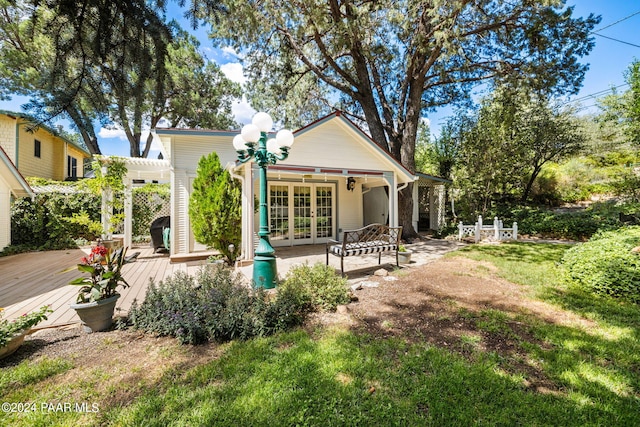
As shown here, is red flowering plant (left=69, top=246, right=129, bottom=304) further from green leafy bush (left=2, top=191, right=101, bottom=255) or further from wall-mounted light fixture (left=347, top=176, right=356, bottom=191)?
wall-mounted light fixture (left=347, top=176, right=356, bottom=191)

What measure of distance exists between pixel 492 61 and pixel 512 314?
445 inches

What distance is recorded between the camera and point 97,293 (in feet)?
11.0

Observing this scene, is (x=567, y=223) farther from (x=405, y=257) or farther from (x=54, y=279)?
(x=54, y=279)

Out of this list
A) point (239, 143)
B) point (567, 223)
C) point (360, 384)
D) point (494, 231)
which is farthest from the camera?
point (567, 223)

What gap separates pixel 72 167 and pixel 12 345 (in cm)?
1993

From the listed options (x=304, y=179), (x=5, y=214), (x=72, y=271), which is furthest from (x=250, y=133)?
(x=5, y=214)

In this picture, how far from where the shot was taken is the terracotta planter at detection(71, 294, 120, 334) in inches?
129

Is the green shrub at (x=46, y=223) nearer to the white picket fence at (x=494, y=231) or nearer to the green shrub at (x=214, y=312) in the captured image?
the green shrub at (x=214, y=312)

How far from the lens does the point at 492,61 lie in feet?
35.2

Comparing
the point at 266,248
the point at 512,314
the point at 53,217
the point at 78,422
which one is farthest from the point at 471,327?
the point at 53,217

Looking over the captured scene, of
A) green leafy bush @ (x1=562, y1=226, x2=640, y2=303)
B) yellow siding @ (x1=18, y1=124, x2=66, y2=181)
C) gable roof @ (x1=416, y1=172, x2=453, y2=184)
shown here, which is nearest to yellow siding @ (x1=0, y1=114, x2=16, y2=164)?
yellow siding @ (x1=18, y1=124, x2=66, y2=181)

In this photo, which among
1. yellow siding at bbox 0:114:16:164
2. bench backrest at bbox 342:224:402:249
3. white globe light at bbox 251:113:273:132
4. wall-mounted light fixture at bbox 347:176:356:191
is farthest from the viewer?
yellow siding at bbox 0:114:16:164

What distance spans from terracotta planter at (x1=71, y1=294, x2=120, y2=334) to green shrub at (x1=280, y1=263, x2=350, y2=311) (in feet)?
7.63

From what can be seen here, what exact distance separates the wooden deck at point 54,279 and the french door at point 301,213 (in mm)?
3164
